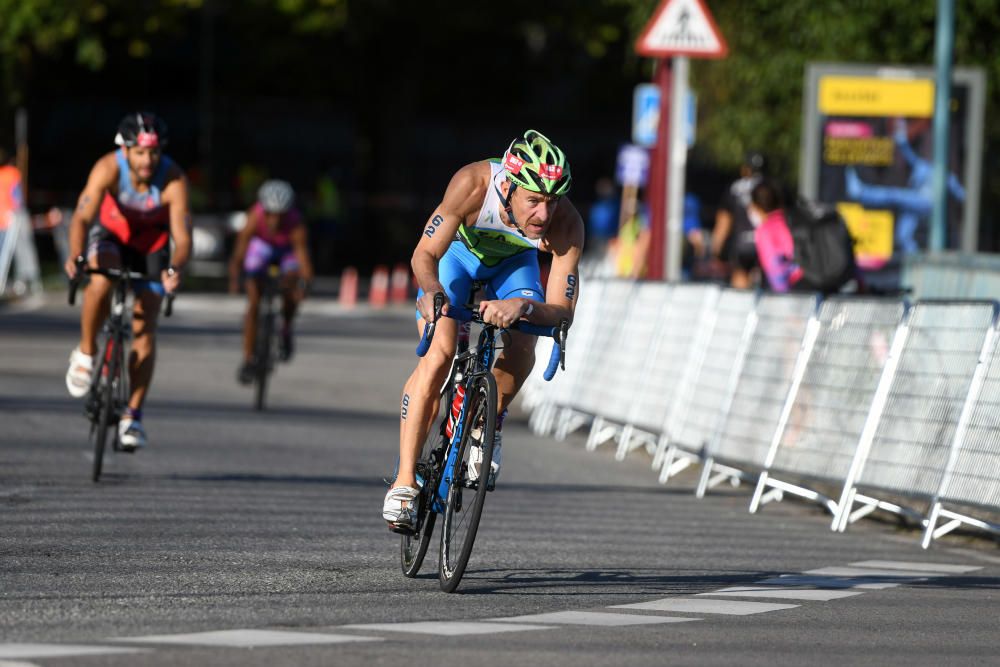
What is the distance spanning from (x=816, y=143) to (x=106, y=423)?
9484mm

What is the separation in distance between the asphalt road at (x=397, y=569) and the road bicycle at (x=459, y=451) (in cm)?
17

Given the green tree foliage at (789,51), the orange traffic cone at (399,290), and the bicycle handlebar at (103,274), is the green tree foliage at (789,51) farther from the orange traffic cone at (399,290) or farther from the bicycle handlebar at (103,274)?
the bicycle handlebar at (103,274)

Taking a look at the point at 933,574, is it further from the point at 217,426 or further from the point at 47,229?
the point at 47,229

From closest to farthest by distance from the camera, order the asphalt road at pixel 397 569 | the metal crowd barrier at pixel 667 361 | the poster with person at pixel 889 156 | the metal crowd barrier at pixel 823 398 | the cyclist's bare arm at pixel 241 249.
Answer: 1. the asphalt road at pixel 397 569
2. the metal crowd barrier at pixel 823 398
3. the metal crowd barrier at pixel 667 361
4. the cyclist's bare arm at pixel 241 249
5. the poster with person at pixel 889 156

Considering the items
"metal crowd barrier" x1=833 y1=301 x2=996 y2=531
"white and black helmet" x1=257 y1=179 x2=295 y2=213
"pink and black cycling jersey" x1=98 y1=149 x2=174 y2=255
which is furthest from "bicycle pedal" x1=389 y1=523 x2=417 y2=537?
"white and black helmet" x1=257 y1=179 x2=295 y2=213

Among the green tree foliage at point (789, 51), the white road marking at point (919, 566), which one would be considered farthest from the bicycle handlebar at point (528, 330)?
the green tree foliage at point (789, 51)

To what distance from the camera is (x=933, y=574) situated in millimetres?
9531

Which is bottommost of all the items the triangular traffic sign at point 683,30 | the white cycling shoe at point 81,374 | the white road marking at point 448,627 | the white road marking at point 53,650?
the white road marking at point 448,627

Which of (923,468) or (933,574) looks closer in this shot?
(933,574)

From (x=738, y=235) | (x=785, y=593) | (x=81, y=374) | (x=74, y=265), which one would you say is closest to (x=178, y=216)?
(x=74, y=265)

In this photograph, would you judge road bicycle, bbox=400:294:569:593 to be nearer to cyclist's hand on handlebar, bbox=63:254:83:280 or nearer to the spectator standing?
cyclist's hand on handlebar, bbox=63:254:83:280

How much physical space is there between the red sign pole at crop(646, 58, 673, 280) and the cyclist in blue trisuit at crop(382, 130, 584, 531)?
918 cm

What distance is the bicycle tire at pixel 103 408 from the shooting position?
37.6ft

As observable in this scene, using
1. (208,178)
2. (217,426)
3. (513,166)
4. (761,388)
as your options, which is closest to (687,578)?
(513,166)
